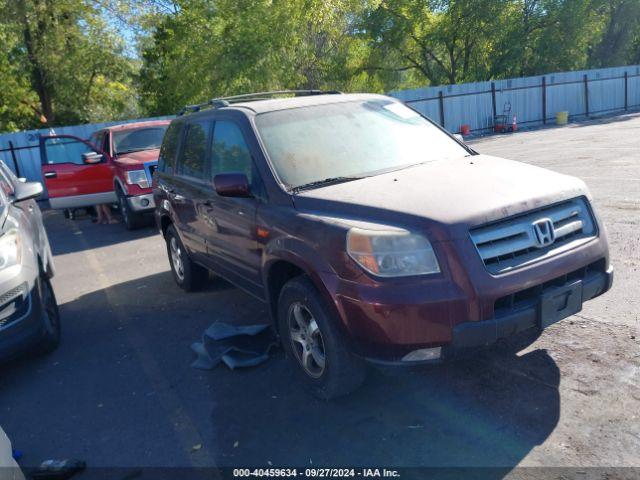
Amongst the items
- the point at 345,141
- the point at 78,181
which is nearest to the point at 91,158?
the point at 78,181

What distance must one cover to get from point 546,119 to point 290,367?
81.2 ft

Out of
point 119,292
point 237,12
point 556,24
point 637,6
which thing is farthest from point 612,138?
point 637,6

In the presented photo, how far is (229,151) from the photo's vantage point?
180 inches

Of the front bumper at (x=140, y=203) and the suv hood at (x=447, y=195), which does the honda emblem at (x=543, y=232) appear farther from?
the front bumper at (x=140, y=203)

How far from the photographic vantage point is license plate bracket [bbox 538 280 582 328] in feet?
10.3

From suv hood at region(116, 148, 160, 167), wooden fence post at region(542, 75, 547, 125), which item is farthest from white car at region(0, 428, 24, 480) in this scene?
wooden fence post at region(542, 75, 547, 125)

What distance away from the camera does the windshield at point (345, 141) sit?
404 centimetres

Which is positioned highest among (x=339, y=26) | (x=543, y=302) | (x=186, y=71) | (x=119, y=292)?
(x=339, y=26)

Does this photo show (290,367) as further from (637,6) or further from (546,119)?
(637,6)

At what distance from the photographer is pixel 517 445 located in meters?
3.01

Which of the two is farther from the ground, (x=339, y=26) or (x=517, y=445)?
(x=339, y=26)

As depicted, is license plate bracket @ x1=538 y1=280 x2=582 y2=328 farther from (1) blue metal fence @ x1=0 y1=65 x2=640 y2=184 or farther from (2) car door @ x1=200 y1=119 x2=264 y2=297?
(1) blue metal fence @ x1=0 y1=65 x2=640 y2=184

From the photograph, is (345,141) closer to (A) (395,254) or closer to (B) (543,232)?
(A) (395,254)

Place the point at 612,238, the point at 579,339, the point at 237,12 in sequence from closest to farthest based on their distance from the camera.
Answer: the point at 579,339 < the point at 612,238 < the point at 237,12
